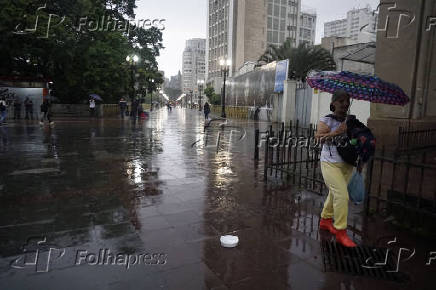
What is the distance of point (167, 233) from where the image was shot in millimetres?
4168

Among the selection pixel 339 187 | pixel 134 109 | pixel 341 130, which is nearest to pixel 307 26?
pixel 134 109

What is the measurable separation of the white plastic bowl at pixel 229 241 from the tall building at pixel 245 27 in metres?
67.0

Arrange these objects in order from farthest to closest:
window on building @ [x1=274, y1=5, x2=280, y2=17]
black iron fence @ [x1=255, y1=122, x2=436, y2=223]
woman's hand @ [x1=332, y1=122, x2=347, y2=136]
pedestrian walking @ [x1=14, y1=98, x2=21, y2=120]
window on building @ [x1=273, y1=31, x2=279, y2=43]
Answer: window on building @ [x1=274, y1=5, x2=280, y2=17] < window on building @ [x1=273, y1=31, x2=279, y2=43] < pedestrian walking @ [x1=14, y1=98, x2=21, y2=120] < black iron fence @ [x1=255, y1=122, x2=436, y2=223] < woman's hand @ [x1=332, y1=122, x2=347, y2=136]

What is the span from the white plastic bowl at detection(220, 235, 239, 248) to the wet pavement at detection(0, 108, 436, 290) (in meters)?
0.08

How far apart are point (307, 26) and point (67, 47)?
91.0 metres

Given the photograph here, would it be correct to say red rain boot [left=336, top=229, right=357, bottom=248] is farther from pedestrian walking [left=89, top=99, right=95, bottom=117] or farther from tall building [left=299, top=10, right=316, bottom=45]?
tall building [left=299, top=10, right=316, bottom=45]

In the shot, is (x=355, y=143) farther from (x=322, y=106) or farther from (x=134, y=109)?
(x=134, y=109)

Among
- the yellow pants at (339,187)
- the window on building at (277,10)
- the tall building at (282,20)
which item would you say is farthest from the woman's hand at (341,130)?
the window on building at (277,10)

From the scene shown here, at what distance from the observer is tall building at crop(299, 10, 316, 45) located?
325 feet

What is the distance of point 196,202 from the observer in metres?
5.49

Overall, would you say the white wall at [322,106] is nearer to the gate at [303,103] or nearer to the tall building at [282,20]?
the gate at [303,103]

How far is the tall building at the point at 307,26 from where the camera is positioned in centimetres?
9900

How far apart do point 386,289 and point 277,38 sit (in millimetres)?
85375

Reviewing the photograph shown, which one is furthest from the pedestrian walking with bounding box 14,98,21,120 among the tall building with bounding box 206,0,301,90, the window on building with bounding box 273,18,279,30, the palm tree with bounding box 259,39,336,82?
the window on building with bounding box 273,18,279,30
